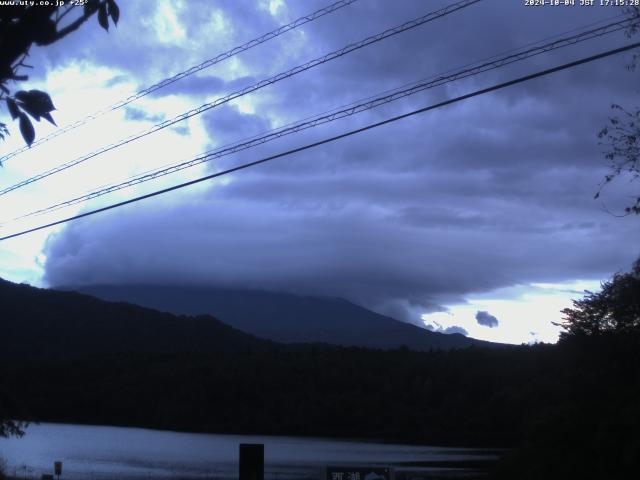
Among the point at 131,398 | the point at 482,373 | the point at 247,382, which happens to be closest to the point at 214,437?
the point at 247,382

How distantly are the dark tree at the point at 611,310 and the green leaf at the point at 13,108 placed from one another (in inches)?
1113

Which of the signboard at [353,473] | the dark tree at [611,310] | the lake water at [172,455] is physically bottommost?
the signboard at [353,473]

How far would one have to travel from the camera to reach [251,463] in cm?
1218

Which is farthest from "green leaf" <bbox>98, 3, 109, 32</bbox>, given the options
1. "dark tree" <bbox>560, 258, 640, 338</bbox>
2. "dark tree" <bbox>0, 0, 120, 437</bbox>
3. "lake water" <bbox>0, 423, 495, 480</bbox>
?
"lake water" <bbox>0, 423, 495, 480</bbox>

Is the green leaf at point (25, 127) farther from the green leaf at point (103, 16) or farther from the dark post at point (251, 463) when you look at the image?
the dark post at point (251, 463)

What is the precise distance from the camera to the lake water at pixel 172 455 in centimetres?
5553

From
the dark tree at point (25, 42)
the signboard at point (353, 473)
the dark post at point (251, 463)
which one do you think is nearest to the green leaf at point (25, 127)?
the dark tree at point (25, 42)

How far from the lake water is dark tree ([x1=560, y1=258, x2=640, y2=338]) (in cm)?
1522

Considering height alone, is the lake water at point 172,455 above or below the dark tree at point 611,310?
below

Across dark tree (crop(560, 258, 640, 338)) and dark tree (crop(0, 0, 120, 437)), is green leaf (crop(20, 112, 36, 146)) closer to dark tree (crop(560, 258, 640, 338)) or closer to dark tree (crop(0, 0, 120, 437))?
dark tree (crop(0, 0, 120, 437))

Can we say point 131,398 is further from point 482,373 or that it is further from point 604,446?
point 604,446

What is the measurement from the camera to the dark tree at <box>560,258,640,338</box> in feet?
102

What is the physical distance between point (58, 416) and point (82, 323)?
1976cm

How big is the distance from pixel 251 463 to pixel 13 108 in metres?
8.26
